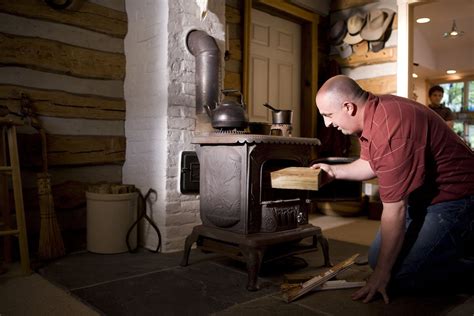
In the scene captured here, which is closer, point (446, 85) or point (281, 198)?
point (281, 198)

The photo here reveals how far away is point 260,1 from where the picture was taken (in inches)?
170

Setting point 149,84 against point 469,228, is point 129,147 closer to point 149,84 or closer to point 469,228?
point 149,84

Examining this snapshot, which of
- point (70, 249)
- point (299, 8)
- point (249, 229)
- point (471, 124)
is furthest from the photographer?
point (471, 124)

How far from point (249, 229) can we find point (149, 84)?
1.37 m

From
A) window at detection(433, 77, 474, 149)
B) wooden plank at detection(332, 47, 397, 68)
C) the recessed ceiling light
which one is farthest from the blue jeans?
window at detection(433, 77, 474, 149)

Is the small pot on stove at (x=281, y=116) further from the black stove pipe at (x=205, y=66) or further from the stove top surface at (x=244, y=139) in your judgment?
the black stove pipe at (x=205, y=66)

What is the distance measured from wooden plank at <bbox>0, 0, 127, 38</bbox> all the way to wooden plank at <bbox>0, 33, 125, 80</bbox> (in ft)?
0.51

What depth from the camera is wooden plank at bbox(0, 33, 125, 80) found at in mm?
2635

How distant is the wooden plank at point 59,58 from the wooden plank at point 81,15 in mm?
155

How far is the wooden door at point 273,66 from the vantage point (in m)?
4.45

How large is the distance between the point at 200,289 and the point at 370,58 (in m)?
3.63

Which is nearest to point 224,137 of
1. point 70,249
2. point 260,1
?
point 70,249

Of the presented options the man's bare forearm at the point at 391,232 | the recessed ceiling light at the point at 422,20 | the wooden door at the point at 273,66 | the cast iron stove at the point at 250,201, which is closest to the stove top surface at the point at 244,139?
the cast iron stove at the point at 250,201

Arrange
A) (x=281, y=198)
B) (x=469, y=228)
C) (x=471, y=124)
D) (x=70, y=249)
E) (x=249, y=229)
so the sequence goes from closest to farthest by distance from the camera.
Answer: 1. (x=469, y=228)
2. (x=249, y=229)
3. (x=281, y=198)
4. (x=70, y=249)
5. (x=471, y=124)
